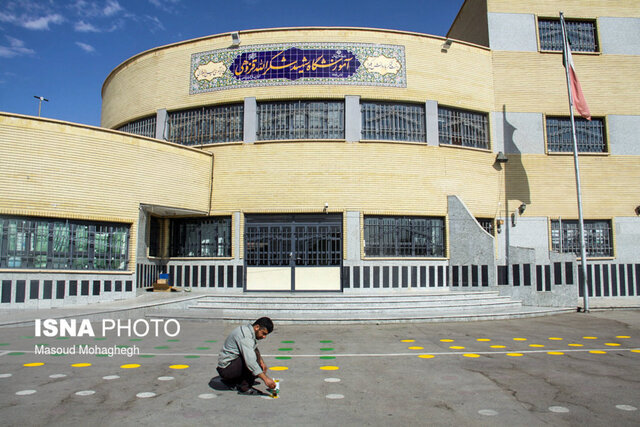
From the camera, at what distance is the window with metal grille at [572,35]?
775 inches

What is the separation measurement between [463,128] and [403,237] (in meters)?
4.83

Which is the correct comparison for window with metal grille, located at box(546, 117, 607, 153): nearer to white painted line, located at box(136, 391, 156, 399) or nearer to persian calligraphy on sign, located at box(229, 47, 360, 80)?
persian calligraphy on sign, located at box(229, 47, 360, 80)

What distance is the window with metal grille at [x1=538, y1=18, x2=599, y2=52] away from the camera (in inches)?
775

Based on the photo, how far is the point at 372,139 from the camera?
17453 mm

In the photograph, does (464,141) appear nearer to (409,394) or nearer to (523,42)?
(523,42)

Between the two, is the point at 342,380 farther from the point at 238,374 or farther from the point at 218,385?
the point at 218,385

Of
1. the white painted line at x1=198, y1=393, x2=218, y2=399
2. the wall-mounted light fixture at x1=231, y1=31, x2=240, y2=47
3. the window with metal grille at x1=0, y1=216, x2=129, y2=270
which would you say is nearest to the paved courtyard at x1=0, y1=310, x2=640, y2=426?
the white painted line at x1=198, y1=393, x2=218, y2=399

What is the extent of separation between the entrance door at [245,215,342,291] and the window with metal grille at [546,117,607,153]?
8987 mm

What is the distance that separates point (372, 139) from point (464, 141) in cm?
360

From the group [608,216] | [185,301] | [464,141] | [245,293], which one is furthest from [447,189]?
[185,301]

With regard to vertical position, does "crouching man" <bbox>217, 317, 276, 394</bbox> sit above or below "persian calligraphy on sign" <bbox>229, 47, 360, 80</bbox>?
below

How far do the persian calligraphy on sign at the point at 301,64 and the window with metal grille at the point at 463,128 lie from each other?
374 centimetres

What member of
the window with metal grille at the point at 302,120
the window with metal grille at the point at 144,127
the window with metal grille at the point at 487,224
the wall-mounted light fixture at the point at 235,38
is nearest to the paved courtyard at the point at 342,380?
the window with metal grille at the point at 487,224

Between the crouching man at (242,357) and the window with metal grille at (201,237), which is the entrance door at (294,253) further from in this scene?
the crouching man at (242,357)
